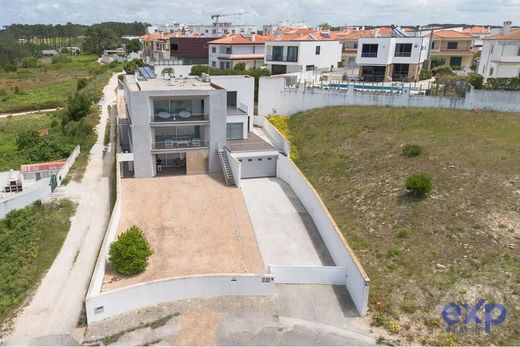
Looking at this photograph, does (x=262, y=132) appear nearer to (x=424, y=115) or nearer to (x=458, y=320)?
(x=424, y=115)

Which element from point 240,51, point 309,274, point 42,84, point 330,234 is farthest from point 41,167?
point 42,84

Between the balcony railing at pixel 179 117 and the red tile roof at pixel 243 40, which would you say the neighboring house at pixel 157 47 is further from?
the balcony railing at pixel 179 117

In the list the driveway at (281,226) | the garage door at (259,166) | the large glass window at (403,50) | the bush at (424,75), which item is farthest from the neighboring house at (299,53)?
the driveway at (281,226)

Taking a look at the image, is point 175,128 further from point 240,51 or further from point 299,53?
point 240,51

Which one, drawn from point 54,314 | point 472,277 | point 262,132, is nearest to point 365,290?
point 472,277

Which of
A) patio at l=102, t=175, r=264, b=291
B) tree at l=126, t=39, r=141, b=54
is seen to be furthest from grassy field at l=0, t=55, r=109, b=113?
patio at l=102, t=175, r=264, b=291

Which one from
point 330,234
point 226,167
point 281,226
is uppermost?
point 226,167
